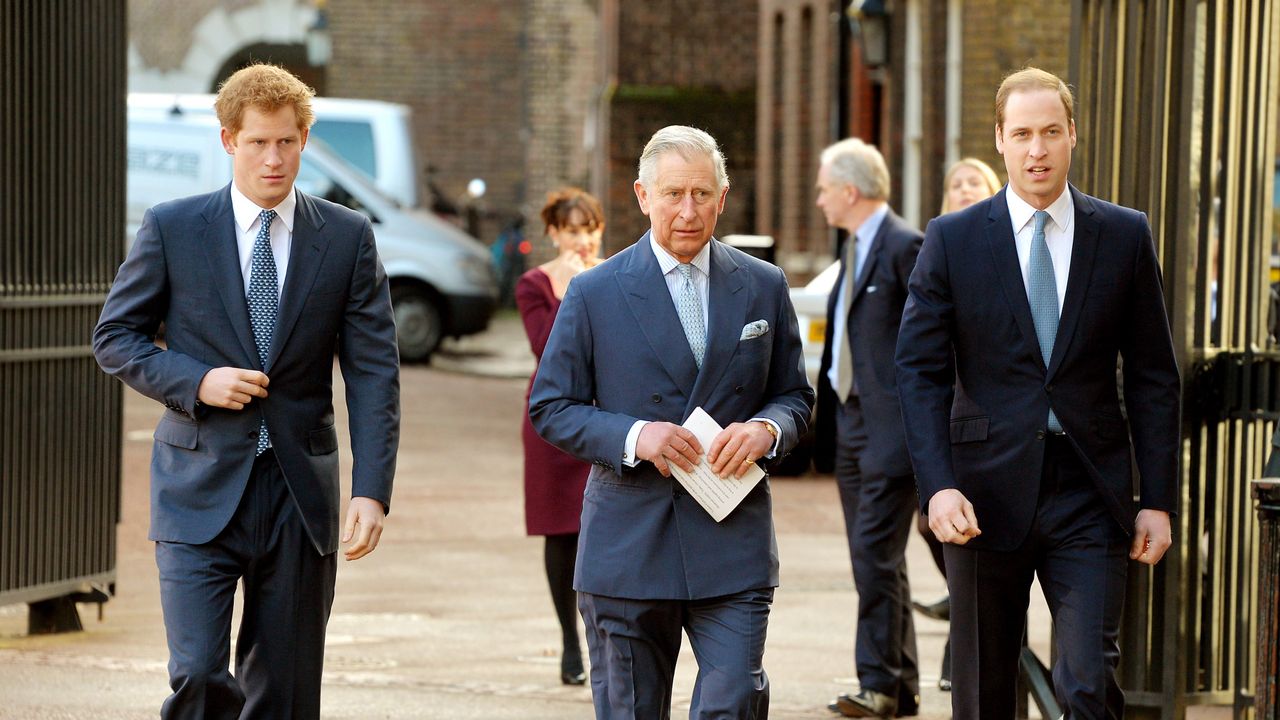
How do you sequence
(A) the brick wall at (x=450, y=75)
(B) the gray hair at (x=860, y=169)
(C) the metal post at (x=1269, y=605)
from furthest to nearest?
(A) the brick wall at (x=450, y=75) < (B) the gray hair at (x=860, y=169) < (C) the metal post at (x=1269, y=605)

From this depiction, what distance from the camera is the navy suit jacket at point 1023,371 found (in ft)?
15.6

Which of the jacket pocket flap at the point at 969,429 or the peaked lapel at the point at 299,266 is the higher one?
the peaked lapel at the point at 299,266

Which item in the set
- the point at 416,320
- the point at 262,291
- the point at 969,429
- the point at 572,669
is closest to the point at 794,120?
the point at 416,320

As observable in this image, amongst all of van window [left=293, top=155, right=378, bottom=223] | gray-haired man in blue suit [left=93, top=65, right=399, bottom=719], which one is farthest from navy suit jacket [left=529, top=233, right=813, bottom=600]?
van window [left=293, top=155, right=378, bottom=223]

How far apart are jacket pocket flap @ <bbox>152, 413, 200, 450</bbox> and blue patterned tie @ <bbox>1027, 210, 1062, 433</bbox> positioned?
1.98 meters

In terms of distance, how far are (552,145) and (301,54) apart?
5846 millimetres

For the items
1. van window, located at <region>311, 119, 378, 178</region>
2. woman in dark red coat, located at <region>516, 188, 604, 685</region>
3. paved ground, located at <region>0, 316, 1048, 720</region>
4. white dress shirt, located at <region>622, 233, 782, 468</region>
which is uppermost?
van window, located at <region>311, 119, 378, 178</region>

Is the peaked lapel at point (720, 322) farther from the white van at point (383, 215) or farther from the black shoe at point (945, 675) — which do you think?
the white van at point (383, 215)

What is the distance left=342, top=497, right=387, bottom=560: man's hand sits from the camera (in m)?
4.65

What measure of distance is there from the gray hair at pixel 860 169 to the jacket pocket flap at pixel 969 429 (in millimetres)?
2819

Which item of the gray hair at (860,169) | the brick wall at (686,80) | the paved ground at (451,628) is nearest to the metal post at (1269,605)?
the paved ground at (451,628)

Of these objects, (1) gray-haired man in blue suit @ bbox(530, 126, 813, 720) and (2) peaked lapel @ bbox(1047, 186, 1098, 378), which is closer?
(1) gray-haired man in blue suit @ bbox(530, 126, 813, 720)

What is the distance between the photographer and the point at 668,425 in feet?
14.8

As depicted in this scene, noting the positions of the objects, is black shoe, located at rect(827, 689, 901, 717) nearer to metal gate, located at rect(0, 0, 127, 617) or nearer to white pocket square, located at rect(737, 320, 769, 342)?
white pocket square, located at rect(737, 320, 769, 342)
